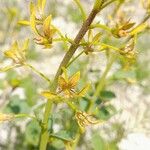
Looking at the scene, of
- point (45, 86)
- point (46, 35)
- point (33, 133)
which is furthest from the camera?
point (45, 86)

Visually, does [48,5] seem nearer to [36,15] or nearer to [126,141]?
[126,141]

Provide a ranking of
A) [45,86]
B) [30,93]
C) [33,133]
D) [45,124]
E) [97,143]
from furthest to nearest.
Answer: [45,86], [30,93], [33,133], [97,143], [45,124]

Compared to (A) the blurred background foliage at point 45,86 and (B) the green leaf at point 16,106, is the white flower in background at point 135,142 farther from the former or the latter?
(B) the green leaf at point 16,106

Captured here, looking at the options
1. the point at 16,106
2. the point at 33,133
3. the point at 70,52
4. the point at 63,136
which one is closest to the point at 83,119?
the point at 70,52

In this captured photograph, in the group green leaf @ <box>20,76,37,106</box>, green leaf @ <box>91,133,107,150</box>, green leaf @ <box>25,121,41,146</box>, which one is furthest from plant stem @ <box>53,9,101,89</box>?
green leaf @ <box>20,76,37,106</box>

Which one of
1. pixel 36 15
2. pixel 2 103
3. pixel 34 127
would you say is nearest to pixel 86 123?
pixel 36 15

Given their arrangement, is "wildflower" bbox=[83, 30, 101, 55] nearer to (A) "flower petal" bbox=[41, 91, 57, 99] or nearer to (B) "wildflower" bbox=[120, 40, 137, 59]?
(B) "wildflower" bbox=[120, 40, 137, 59]

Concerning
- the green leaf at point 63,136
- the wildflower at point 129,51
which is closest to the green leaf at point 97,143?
the green leaf at point 63,136

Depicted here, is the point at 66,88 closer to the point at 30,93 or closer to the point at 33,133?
the point at 33,133
